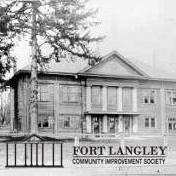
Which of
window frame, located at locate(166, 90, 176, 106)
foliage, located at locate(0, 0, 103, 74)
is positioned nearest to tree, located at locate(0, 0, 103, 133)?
foliage, located at locate(0, 0, 103, 74)

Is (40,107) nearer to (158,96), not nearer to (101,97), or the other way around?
(101,97)

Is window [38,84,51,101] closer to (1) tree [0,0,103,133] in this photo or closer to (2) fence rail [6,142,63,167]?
(1) tree [0,0,103,133]

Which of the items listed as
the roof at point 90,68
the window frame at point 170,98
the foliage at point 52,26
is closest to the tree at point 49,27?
the foliage at point 52,26

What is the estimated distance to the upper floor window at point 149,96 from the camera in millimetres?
32938

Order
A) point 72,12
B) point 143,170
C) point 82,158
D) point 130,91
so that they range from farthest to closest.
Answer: point 130,91, point 72,12, point 143,170, point 82,158

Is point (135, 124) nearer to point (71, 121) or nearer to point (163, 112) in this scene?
point (163, 112)

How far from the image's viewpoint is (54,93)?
2975 cm

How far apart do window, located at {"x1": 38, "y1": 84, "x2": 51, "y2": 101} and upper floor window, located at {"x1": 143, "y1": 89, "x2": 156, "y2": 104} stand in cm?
792

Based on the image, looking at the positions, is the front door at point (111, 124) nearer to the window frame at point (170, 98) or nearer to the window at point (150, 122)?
the window at point (150, 122)

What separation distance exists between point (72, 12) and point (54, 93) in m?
11.0

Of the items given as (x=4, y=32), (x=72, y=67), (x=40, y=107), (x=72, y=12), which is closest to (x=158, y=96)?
(x=72, y=67)

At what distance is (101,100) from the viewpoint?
31.2 metres

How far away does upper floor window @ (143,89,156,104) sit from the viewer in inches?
1297

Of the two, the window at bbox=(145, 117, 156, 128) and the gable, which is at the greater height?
the gable
